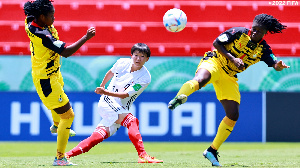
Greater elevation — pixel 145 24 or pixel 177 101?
pixel 145 24

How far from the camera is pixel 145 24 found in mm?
14414

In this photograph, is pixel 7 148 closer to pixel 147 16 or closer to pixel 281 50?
pixel 147 16

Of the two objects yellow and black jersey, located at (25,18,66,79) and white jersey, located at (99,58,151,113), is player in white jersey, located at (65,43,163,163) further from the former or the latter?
yellow and black jersey, located at (25,18,66,79)

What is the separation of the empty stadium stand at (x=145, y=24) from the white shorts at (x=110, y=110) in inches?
257

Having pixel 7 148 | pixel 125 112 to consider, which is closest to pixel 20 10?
pixel 7 148

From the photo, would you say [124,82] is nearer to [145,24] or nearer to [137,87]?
[137,87]

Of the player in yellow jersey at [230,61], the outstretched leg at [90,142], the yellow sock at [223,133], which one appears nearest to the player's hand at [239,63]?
the player in yellow jersey at [230,61]

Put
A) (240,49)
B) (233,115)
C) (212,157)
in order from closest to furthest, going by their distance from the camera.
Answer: (212,157)
(233,115)
(240,49)

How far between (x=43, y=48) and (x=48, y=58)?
4.8 inches

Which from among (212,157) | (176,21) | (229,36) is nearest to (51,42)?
(229,36)

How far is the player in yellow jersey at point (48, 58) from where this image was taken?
19.9 feet

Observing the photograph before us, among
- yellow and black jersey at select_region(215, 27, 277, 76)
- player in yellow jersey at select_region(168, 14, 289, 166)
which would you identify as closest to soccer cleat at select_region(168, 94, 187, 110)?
player in yellow jersey at select_region(168, 14, 289, 166)

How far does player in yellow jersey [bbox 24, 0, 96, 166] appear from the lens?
6.08 metres

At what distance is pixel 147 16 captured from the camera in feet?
47.8
